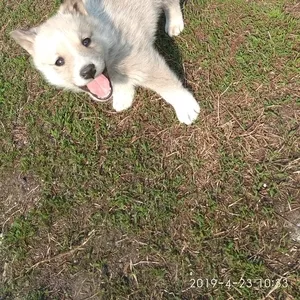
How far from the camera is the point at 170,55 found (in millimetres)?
3920

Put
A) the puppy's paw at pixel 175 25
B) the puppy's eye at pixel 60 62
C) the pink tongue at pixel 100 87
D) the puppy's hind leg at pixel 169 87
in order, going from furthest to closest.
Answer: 1. the puppy's paw at pixel 175 25
2. the puppy's hind leg at pixel 169 87
3. the pink tongue at pixel 100 87
4. the puppy's eye at pixel 60 62

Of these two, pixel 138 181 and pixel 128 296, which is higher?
pixel 138 181

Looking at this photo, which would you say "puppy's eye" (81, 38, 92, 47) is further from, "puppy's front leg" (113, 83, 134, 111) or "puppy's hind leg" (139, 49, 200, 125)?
"puppy's front leg" (113, 83, 134, 111)

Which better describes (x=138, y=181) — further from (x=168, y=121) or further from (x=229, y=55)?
(x=229, y=55)

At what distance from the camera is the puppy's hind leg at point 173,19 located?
12.5 feet

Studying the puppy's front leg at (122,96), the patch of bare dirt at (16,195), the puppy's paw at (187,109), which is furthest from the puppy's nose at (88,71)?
the patch of bare dirt at (16,195)

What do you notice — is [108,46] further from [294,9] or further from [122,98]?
[294,9]

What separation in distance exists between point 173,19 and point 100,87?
3.96ft

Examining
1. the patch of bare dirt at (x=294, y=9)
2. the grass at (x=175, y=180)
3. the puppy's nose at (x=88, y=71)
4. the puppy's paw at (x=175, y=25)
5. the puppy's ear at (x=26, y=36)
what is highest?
the puppy's ear at (x=26, y=36)

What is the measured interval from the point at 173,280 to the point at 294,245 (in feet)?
3.12

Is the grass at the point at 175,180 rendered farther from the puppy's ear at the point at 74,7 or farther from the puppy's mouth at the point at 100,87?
the puppy's ear at the point at 74,7

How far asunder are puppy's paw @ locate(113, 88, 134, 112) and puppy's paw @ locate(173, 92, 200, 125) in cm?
42

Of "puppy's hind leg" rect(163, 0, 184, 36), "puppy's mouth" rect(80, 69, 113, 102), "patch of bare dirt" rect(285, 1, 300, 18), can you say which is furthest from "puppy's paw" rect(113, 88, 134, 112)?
"patch of bare dirt" rect(285, 1, 300, 18)

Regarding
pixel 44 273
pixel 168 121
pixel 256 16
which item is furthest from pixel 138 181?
pixel 256 16
